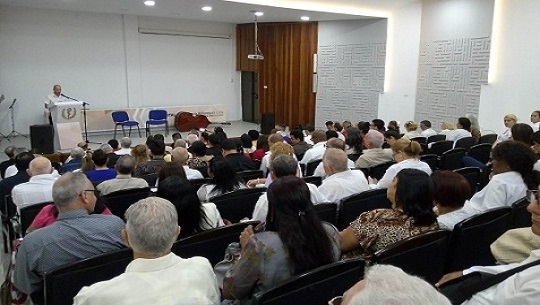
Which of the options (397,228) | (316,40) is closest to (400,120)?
(316,40)

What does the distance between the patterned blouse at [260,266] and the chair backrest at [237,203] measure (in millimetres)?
1424

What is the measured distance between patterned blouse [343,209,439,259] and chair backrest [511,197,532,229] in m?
0.84

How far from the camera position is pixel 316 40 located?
12.9m

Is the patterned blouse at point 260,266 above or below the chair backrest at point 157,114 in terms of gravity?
above

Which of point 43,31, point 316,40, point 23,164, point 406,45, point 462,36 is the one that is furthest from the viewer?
point 316,40

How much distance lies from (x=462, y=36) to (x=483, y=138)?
11.9 feet

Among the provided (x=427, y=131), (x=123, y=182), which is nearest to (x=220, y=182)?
(x=123, y=182)

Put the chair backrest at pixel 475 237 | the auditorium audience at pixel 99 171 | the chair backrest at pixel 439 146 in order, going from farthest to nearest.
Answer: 1. the chair backrest at pixel 439 146
2. the auditorium audience at pixel 99 171
3. the chair backrest at pixel 475 237

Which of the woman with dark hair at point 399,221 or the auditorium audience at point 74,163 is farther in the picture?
the auditorium audience at point 74,163

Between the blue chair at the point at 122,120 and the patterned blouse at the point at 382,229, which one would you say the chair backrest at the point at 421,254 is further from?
the blue chair at the point at 122,120

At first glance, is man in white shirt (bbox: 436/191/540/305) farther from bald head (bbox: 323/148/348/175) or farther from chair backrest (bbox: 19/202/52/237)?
chair backrest (bbox: 19/202/52/237)

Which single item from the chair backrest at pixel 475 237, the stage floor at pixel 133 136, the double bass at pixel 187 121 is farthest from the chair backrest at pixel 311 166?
the double bass at pixel 187 121

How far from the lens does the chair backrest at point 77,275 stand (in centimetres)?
194

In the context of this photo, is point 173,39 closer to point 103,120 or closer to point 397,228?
point 103,120
